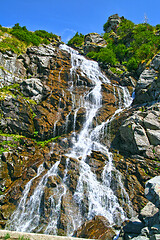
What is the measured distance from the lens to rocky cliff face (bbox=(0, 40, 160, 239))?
12.5 m

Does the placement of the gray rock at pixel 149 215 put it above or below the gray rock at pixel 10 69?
below

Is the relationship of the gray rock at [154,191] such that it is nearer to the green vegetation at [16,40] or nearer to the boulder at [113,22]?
the green vegetation at [16,40]

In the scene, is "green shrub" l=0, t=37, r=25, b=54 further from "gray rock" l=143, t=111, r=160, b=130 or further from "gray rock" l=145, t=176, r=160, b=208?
"gray rock" l=145, t=176, r=160, b=208

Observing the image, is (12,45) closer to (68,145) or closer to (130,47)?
(68,145)

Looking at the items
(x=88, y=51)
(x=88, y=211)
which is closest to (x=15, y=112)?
(x=88, y=211)

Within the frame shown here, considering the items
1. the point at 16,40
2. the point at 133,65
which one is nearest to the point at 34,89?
the point at 16,40

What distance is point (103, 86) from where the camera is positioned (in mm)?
26703

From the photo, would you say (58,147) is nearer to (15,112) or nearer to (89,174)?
(89,174)

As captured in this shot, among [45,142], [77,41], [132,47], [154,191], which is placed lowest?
[154,191]

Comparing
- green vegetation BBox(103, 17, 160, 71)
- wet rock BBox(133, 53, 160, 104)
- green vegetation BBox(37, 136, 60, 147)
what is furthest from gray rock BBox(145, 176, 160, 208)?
green vegetation BBox(103, 17, 160, 71)

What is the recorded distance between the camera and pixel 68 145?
62.1 feet

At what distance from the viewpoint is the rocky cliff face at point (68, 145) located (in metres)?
12.5

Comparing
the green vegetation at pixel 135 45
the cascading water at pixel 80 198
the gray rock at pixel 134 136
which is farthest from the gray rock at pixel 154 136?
the green vegetation at pixel 135 45

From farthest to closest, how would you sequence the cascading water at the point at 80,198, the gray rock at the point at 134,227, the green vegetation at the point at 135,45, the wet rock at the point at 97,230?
the green vegetation at the point at 135,45
the cascading water at the point at 80,198
the wet rock at the point at 97,230
the gray rock at the point at 134,227
